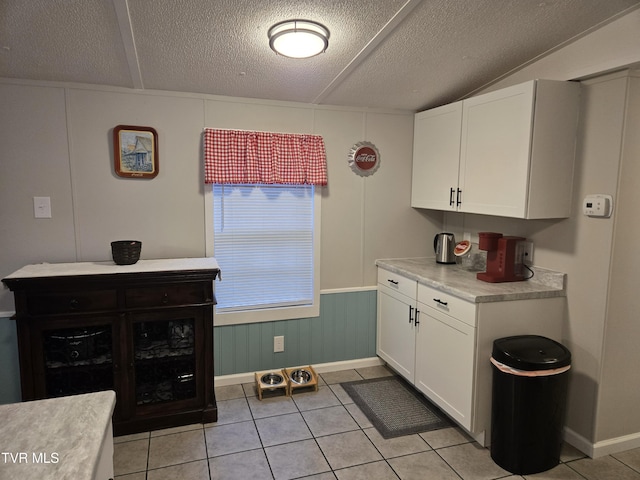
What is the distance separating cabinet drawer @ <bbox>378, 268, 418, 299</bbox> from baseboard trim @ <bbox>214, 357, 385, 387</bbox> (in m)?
0.69

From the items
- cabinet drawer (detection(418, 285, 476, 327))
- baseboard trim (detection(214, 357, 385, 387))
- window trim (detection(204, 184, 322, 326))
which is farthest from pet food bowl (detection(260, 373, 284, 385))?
cabinet drawer (detection(418, 285, 476, 327))

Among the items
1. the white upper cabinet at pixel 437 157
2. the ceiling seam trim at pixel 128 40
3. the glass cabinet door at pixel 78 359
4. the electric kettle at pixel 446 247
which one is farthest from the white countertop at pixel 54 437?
the electric kettle at pixel 446 247

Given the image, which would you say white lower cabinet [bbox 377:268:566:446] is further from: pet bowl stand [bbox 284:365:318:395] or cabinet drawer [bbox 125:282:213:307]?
cabinet drawer [bbox 125:282:213:307]

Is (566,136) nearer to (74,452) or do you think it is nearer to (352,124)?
(352,124)

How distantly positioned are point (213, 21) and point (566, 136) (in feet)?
6.61

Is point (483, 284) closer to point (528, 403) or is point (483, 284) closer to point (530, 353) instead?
point (530, 353)

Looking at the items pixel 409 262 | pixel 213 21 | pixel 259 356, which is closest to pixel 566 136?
pixel 409 262

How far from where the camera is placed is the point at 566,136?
245 centimetres

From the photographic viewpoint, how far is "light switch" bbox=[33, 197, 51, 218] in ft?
8.91

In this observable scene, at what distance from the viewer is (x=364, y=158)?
3.45 m

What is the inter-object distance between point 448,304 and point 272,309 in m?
1.36

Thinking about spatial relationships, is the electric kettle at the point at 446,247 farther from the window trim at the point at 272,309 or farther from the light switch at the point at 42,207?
the light switch at the point at 42,207

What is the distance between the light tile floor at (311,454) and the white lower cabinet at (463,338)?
23 cm

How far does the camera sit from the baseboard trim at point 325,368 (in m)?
3.25
